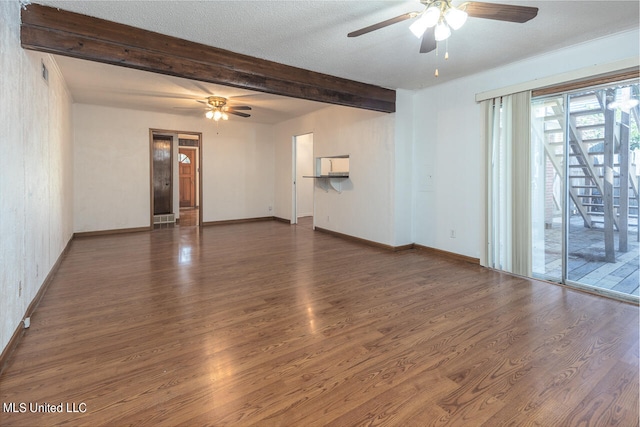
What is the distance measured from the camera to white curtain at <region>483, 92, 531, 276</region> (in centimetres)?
374

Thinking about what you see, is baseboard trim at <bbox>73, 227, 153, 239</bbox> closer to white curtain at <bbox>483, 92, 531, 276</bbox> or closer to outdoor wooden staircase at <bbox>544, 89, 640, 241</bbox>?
white curtain at <bbox>483, 92, 531, 276</bbox>

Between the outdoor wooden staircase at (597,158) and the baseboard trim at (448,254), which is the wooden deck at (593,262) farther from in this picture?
the baseboard trim at (448,254)

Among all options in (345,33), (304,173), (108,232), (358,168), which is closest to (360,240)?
(358,168)

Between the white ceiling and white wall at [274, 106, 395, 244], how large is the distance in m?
1.06

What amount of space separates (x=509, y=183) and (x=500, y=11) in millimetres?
2327

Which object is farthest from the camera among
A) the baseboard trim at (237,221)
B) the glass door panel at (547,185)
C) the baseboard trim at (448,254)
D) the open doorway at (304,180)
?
the open doorway at (304,180)

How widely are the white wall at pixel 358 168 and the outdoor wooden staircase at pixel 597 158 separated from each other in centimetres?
223

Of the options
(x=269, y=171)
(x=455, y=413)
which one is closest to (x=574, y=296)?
(x=455, y=413)

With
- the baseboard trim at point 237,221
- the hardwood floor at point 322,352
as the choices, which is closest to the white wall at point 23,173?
the hardwood floor at point 322,352

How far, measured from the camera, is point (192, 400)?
5.53ft

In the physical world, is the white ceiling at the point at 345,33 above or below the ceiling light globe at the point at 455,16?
above

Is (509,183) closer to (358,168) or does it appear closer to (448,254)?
(448,254)

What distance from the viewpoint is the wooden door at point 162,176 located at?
811 centimetres

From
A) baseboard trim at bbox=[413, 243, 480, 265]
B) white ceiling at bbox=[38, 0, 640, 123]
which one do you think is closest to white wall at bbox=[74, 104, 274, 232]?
white ceiling at bbox=[38, 0, 640, 123]
